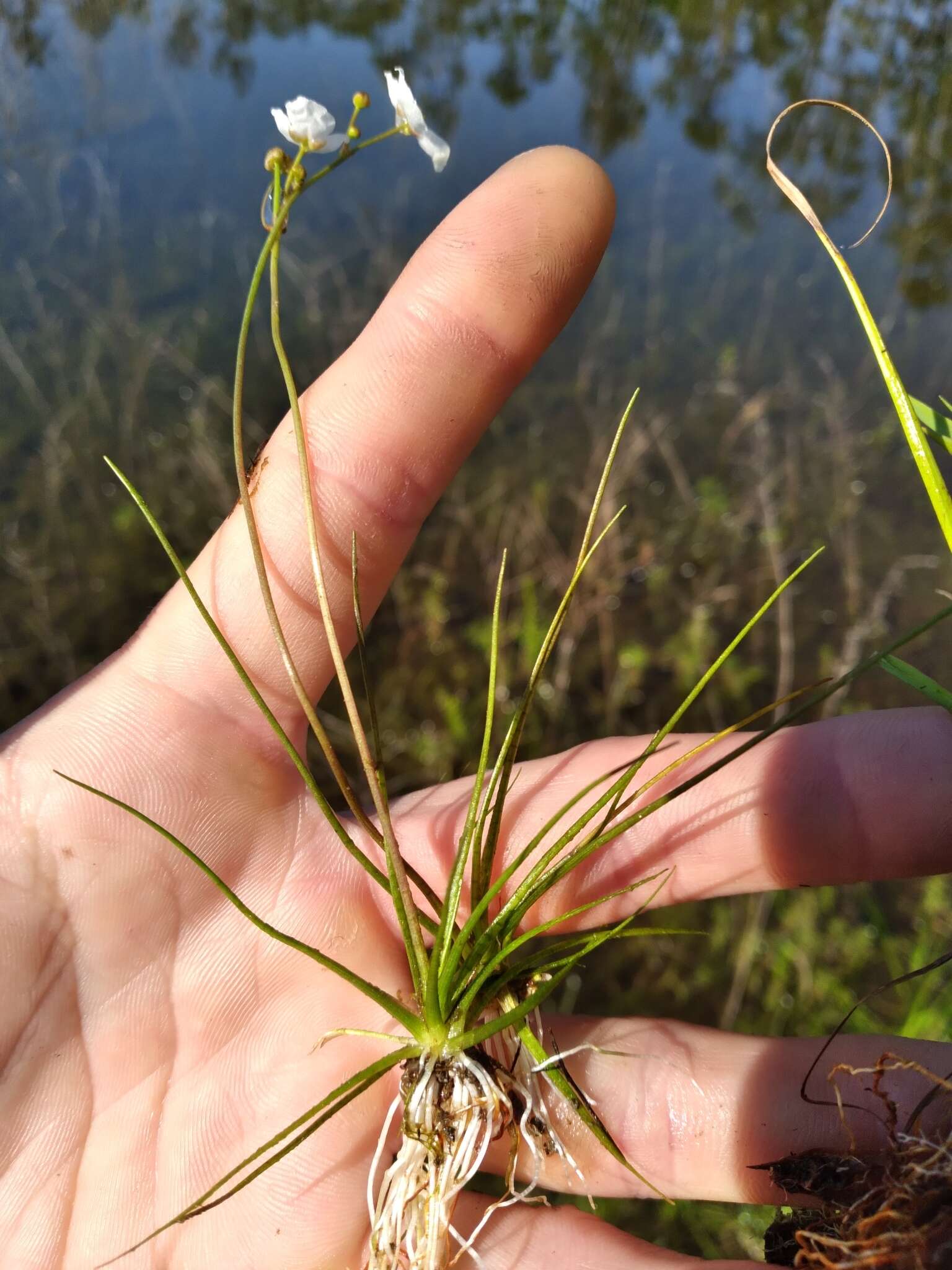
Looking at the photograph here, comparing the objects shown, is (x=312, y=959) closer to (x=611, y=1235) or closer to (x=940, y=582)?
(x=611, y=1235)

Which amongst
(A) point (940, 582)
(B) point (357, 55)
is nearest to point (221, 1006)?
(A) point (940, 582)

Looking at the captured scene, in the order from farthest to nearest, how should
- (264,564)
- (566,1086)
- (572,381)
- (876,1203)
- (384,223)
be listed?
(384,223), (572,381), (264,564), (566,1086), (876,1203)

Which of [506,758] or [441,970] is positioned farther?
[506,758]

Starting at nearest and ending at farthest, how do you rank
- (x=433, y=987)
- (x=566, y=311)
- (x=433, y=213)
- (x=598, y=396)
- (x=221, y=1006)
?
1. (x=433, y=987)
2. (x=221, y=1006)
3. (x=566, y=311)
4. (x=598, y=396)
5. (x=433, y=213)

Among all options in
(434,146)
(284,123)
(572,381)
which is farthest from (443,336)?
(572,381)

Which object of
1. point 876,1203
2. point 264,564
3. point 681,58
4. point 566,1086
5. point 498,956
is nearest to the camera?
point 876,1203

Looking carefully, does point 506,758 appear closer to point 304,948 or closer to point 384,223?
point 304,948

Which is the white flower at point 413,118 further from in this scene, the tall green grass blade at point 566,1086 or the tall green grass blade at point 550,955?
the tall green grass blade at point 566,1086

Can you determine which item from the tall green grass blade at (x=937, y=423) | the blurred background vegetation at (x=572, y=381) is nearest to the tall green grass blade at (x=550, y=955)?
the tall green grass blade at (x=937, y=423)
